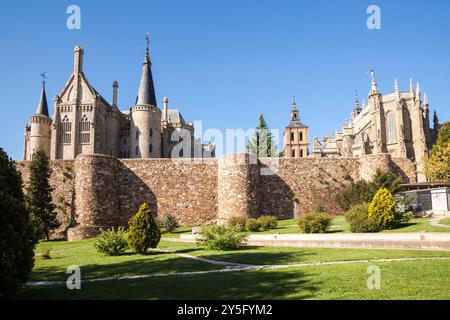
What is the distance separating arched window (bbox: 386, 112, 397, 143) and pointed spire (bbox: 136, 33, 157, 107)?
130 feet

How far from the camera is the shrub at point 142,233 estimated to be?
17.5 meters

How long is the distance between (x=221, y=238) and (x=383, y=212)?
33.2 feet

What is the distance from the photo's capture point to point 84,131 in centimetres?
5825

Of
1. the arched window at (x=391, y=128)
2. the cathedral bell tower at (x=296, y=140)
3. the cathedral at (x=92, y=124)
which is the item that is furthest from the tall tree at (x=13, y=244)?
the cathedral bell tower at (x=296, y=140)

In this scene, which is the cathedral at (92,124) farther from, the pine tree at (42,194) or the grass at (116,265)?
the grass at (116,265)

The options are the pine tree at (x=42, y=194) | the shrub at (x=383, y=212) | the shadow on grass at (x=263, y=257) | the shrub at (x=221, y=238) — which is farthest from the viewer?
the pine tree at (x=42, y=194)

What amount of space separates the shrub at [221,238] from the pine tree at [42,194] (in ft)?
59.6

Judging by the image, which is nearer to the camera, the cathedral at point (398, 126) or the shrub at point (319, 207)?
the shrub at point (319, 207)

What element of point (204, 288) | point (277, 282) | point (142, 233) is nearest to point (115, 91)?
point (142, 233)

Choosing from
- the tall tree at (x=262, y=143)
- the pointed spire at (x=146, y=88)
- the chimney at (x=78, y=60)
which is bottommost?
the tall tree at (x=262, y=143)

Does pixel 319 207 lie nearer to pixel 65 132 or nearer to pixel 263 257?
pixel 263 257

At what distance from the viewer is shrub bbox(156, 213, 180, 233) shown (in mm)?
32250
